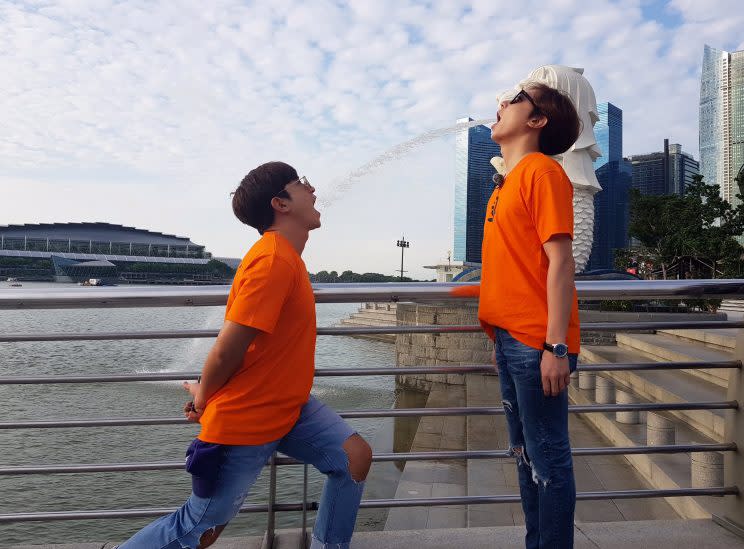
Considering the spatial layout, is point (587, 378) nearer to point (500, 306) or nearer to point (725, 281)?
point (725, 281)

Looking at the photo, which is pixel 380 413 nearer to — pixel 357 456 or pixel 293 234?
pixel 357 456

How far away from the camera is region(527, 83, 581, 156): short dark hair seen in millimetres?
1859

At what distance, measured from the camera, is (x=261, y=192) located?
1744mm

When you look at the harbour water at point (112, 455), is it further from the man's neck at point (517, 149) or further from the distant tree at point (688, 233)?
the distant tree at point (688, 233)

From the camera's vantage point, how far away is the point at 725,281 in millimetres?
2400

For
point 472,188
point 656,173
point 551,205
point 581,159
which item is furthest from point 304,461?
point 656,173

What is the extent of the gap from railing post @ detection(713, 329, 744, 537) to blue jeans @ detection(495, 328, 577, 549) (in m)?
1.16

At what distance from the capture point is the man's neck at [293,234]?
68.9 inches

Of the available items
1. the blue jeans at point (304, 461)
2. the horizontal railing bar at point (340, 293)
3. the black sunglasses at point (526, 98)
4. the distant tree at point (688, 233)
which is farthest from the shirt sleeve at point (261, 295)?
the distant tree at point (688, 233)

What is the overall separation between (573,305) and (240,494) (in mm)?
1105

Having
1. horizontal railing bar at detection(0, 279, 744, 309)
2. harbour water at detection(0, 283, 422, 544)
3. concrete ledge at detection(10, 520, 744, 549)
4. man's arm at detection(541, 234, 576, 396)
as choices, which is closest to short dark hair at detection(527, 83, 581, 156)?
man's arm at detection(541, 234, 576, 396)

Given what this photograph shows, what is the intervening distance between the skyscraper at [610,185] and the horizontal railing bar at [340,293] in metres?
74.0

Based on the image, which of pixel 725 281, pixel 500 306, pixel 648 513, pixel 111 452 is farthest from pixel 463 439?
pixel 500 306

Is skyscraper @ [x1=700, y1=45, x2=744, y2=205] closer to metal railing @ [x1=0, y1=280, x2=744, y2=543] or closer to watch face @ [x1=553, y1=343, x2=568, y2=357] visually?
metal railing @ [x1=0, y1=280, x2=744, y2=543]
